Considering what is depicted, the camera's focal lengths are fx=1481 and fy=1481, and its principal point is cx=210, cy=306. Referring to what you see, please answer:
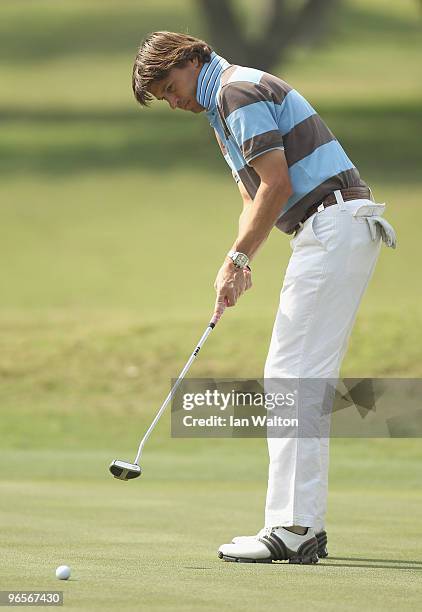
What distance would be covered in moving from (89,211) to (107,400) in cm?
1096

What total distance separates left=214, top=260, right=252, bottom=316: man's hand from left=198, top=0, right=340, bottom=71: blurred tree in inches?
942

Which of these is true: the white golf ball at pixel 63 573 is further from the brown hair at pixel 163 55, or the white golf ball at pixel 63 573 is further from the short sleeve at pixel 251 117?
the brown hair at pixel 163 55

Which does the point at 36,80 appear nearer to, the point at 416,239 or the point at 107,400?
the point at 416,239

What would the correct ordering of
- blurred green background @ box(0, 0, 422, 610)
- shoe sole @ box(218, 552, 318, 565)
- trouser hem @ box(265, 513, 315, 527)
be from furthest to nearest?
blurred green background @ box(0, 0, 422, 610)
trouser hem @ box(265, 513, 315, 527)
shoe sole @ box(218, 552, 318, 565)

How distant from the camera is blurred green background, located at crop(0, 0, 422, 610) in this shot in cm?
1061

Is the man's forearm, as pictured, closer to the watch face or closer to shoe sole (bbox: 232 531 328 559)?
the watch face

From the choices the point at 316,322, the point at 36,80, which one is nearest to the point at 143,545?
the point at 316,322

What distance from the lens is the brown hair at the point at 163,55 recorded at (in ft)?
17.8

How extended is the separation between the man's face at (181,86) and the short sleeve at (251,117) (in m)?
0.22

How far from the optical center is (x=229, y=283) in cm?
545

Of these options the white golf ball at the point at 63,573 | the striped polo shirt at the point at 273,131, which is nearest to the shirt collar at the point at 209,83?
the striped polo shirt at the point at 273,131

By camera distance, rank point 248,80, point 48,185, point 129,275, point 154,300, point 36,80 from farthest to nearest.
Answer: point 36,80 < point 48,185 < point 129,275 < point 154,300 < point 248,80

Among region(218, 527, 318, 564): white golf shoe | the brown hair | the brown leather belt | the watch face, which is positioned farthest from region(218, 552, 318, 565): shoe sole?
the brown hair

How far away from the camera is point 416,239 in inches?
837
